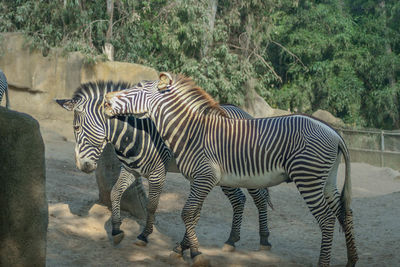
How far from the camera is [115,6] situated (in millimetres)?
18047

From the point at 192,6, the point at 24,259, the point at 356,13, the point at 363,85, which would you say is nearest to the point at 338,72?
the point at 363,85

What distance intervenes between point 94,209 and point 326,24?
60.2ft

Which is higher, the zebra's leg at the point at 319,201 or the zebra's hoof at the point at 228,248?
the zebra's leg at the point at 319,201

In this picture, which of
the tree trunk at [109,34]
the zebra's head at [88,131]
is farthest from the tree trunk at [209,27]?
the zebra's head at [88,131]

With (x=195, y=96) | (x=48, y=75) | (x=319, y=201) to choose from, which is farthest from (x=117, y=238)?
(x=48, y=75)

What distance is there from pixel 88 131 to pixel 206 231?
2.27m

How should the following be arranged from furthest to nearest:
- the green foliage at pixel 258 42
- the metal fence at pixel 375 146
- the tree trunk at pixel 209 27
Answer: the tree trunk at pixel 209 27
the metal fence at pixel 375 146
the green foliage at pixel 258 42

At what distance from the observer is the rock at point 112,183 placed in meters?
6.89

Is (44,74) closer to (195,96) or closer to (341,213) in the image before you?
(195,96)

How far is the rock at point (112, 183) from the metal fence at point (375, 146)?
491 inches

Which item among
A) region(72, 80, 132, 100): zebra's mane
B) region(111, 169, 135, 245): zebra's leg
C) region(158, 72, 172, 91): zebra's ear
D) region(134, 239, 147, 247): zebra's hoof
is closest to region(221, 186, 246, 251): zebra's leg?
region(134, 239, 147, 247): zebra's hoof

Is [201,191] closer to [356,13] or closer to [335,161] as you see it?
[335,161]

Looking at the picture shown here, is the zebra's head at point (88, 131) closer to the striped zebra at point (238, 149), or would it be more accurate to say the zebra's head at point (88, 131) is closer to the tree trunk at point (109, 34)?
the striped zebra at point (238, 149)

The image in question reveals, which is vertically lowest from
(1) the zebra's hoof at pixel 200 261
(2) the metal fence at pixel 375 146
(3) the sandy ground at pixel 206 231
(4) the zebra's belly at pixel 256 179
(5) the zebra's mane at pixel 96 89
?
(2) the metal fence at pixel 375 146
